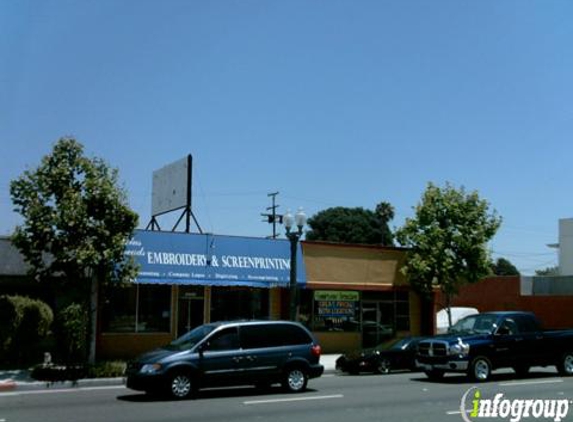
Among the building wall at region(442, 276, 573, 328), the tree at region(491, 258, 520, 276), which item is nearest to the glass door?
the building wall at region(442, 276, 573, 328)

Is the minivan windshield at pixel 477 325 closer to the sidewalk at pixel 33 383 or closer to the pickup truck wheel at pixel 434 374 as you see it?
the pickup truck wheel at pixel 434 374

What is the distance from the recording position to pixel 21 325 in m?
22.7

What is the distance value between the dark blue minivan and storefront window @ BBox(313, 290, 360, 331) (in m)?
12.6

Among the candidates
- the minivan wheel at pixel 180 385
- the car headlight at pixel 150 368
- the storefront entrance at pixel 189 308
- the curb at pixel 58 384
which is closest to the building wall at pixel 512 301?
the storefront entrance at pixel 189 308

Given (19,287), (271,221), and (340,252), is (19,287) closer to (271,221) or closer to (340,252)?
(340,252)

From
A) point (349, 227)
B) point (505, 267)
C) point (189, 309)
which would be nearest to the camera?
point (189, 309)

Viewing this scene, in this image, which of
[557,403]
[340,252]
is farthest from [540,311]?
[557,403]

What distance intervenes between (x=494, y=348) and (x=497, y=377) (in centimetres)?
167

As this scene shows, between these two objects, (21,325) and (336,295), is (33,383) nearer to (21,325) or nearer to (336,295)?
(21,325)

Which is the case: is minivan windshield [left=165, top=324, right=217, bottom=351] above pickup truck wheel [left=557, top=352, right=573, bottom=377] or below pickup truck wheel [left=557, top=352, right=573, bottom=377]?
above

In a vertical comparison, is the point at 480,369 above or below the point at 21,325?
below

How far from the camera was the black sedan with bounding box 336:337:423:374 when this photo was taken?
22750mm

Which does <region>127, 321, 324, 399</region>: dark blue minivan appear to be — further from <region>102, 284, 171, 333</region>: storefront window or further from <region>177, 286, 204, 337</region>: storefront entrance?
<region>177, 286, 204, 337</region>: storefront entrance

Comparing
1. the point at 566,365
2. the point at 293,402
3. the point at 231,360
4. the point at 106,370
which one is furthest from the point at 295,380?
the point at 566,365
